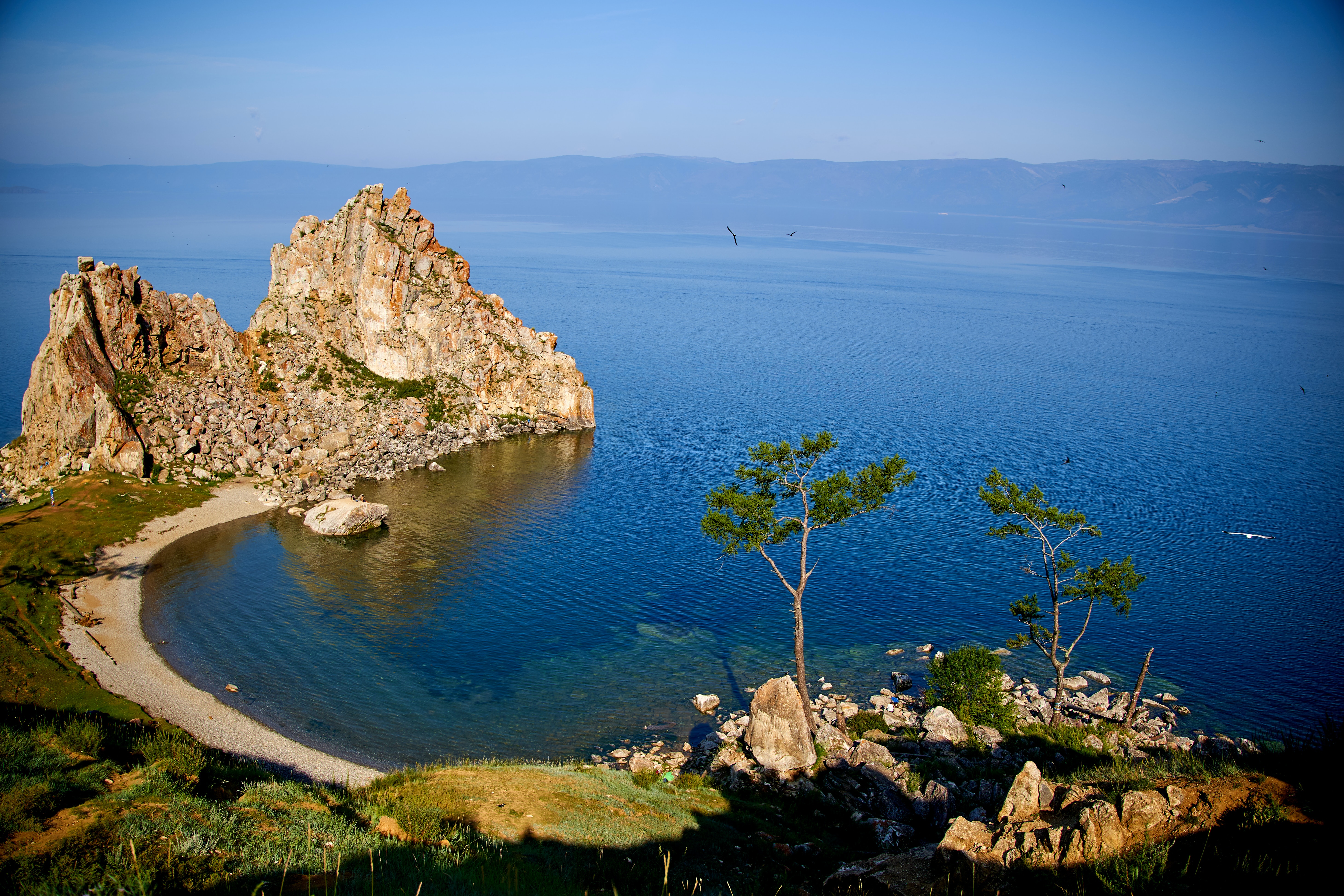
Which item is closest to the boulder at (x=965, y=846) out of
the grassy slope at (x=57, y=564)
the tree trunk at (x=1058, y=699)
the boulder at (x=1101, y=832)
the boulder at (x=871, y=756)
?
the boulder at (x=1101, y=832)

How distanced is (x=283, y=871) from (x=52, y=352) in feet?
242

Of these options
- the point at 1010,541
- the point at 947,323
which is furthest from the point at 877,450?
the point at 947,323

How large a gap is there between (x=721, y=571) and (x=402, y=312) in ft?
177

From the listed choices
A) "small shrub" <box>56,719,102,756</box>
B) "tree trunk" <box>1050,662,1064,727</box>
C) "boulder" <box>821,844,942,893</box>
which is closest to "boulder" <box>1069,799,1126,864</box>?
"boulder" <box>821,844,942,893</box>

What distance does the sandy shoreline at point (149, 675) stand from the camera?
1395 inches

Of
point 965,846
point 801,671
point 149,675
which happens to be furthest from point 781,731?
point 149,675

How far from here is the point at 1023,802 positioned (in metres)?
19.1

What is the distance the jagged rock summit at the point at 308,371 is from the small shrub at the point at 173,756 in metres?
54.0

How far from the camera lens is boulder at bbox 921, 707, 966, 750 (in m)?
35.2

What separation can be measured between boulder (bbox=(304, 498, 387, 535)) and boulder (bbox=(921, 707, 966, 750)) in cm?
4718

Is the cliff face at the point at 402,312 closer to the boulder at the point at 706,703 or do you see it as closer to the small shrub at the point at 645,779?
the boulder at the point at 706,703

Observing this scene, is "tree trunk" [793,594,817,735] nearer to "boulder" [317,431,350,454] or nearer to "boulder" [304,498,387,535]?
"boulder" [304,498,387,535]

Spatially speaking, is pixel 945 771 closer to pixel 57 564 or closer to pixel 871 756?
pixel 871 756

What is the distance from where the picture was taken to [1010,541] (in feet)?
215
